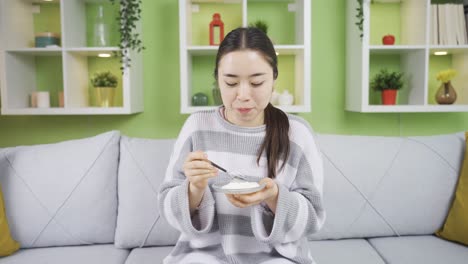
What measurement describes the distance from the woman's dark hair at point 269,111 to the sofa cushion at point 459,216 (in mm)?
917

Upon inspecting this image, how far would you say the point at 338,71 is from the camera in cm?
229

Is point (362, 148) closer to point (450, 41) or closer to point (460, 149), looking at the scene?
point (460, 149)

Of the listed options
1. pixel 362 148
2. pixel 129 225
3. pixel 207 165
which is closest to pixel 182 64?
pixel 129 225

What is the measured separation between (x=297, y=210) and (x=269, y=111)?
35cm

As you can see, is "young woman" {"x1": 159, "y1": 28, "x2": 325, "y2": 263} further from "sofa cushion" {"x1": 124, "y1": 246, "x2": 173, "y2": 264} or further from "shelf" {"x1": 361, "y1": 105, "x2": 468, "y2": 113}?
"shelf" {"x1": 361, "y1": 105, "x2": 468, "y2": 113}

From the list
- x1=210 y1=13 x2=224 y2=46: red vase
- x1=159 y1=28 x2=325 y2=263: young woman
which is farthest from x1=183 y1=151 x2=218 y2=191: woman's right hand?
x1=210 y1=13 x2=224 y2=46: red vase

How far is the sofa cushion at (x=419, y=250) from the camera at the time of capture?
1.50 m

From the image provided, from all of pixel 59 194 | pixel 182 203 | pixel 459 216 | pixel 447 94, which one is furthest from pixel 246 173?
pixel 447 94

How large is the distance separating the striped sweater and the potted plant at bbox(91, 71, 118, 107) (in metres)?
0.99

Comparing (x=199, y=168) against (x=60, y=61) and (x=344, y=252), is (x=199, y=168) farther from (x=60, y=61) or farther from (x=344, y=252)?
(x=60, y=61)

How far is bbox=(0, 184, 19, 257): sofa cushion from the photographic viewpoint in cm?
156

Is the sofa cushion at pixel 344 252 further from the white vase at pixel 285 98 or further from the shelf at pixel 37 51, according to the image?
the shelf at pixel 37 51

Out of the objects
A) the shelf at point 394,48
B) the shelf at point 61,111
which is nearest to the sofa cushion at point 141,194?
the shelf at point 61,111

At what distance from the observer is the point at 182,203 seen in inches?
45.0
